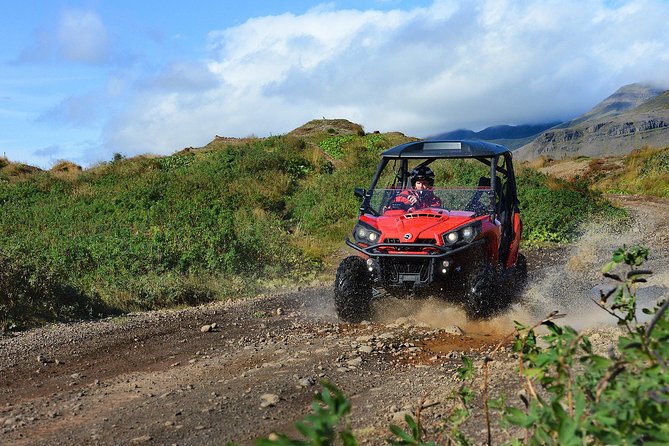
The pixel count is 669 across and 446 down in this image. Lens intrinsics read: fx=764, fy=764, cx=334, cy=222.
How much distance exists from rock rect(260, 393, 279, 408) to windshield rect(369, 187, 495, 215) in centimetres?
393

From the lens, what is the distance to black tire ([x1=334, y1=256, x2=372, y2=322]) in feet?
27.3

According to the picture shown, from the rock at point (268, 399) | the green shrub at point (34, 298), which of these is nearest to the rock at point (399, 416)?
the rock at point (268, 399)

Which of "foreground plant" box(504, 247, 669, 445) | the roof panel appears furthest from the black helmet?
"foreground plant" box(504, 247, 669, 445)

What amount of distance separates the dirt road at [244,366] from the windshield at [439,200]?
3.93 ft

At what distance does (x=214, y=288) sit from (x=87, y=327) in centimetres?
276

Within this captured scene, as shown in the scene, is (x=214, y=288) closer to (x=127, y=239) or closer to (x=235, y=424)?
(x=127, y=239)

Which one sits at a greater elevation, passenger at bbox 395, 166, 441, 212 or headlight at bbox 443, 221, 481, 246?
passenger at bbox 395, 166, 441, 212

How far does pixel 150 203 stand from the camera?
20625 millimetres

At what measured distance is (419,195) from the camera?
9.28m

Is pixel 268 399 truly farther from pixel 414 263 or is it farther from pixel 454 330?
pixel 414 263

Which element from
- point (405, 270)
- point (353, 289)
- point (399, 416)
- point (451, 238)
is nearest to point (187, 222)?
point (353, 289)

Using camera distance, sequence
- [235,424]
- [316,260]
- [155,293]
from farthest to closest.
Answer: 1. [316,260]
2. [155,293]
3. [235,424]

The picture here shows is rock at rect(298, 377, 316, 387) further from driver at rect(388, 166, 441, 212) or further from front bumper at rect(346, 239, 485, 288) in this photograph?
driver at rect(388, 166, 441, 212)

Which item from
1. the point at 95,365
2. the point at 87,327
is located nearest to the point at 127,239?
the point at 87,327
